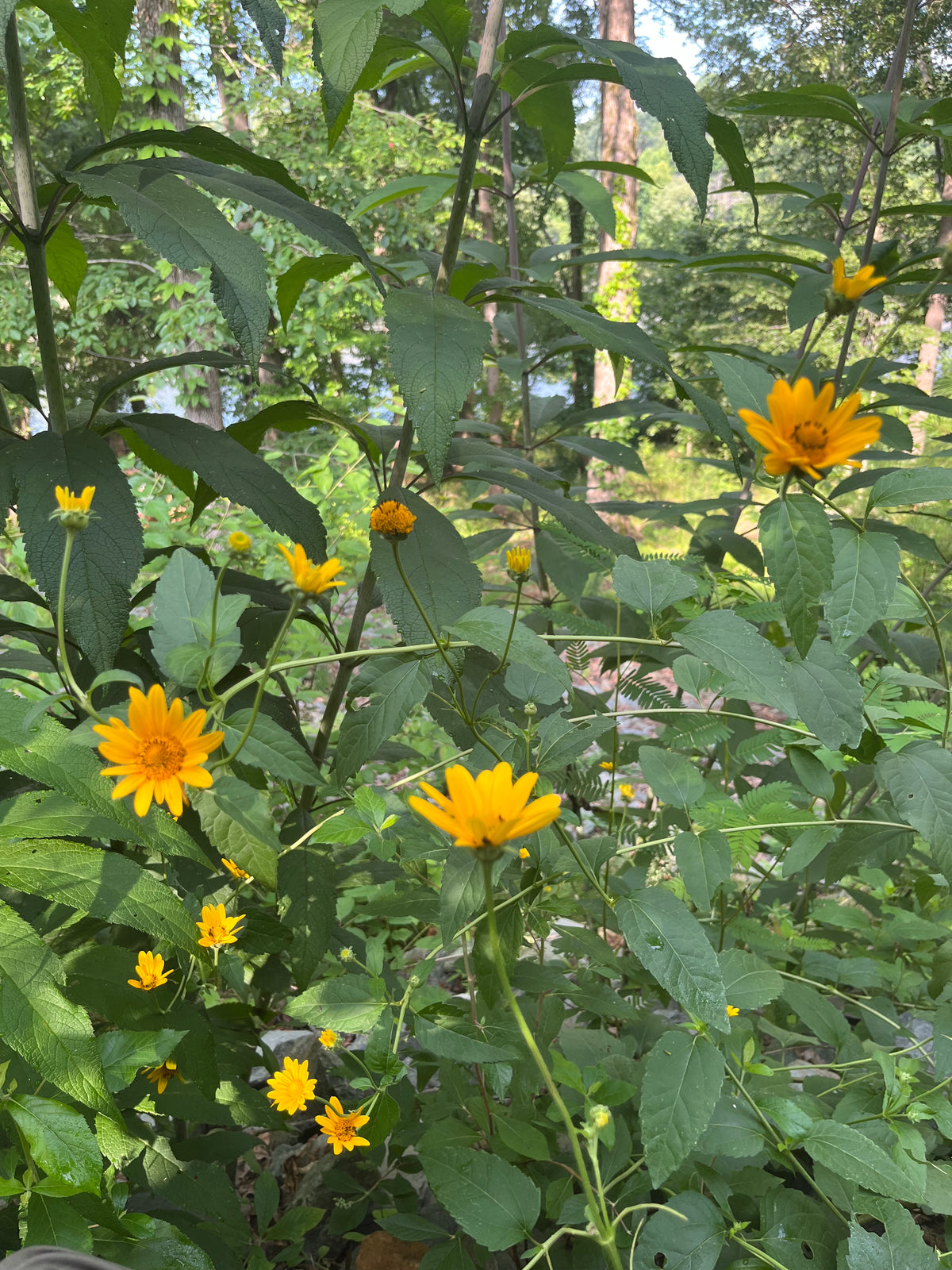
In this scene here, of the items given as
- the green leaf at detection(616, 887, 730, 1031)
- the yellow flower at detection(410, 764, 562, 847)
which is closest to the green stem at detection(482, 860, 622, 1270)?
the yellow flower at detection(410, 764, 562, 847)

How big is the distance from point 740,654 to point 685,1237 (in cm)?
48

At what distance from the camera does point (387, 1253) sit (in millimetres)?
980

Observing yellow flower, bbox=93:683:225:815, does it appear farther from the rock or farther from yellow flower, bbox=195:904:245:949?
the rock

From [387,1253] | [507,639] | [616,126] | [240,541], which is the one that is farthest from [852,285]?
[616,126]

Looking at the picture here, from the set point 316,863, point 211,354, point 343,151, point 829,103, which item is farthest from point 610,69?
point 343,151

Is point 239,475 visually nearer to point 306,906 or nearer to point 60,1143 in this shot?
point 306,906

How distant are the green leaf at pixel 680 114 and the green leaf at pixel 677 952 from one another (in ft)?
1.89

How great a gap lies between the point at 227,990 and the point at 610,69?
4.51 ft

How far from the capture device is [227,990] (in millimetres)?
1343

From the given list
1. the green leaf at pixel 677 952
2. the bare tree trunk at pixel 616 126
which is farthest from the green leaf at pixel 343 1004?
the bare tree trunk at pixel 616 126

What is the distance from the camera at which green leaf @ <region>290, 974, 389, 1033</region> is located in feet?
2.23

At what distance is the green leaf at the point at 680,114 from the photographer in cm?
72

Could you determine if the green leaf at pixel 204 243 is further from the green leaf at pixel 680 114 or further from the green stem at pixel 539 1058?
the green stem at pixel 539 1058

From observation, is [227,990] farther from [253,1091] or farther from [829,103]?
[829,103]
